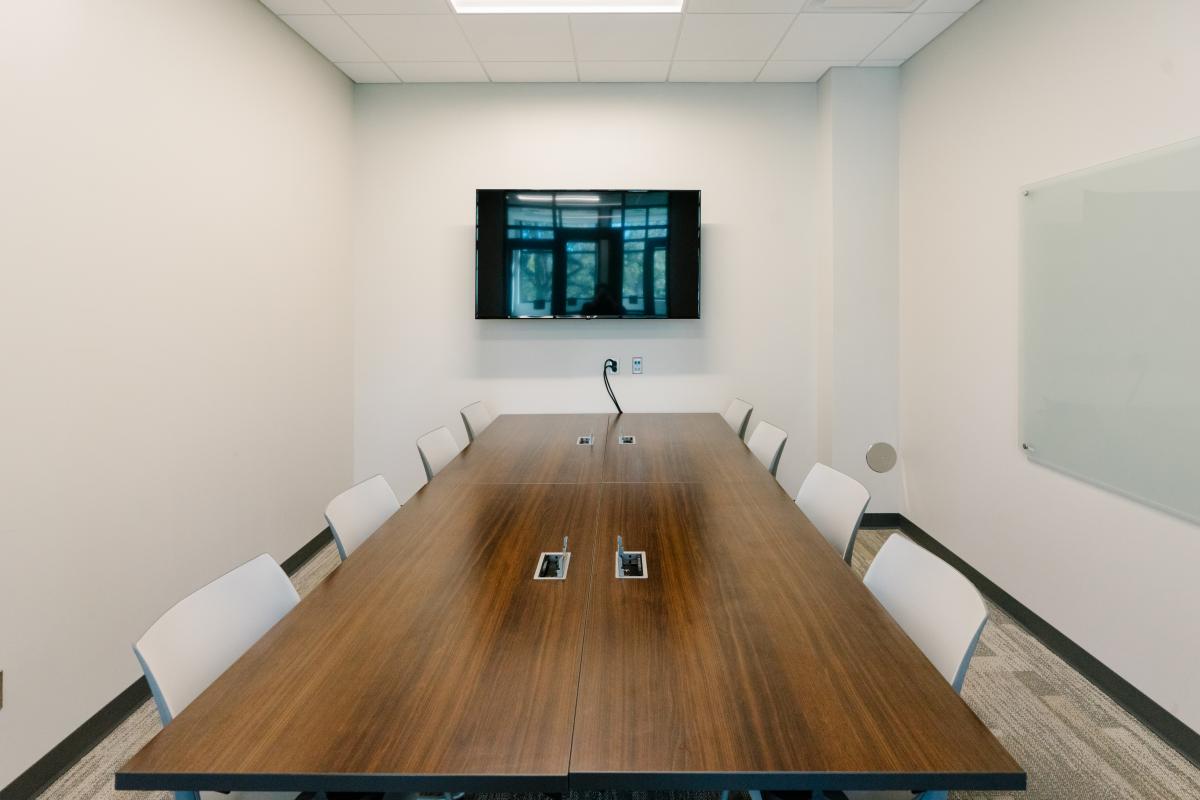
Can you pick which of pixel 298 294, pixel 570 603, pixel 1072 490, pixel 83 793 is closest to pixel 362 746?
pixel 570 603

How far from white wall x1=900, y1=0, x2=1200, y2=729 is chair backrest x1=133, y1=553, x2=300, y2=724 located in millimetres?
2937

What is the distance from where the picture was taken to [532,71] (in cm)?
430

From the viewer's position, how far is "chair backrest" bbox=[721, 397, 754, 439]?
3.88 metres


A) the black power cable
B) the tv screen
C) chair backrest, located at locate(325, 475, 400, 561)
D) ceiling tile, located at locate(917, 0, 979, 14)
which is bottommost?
chair backrest, located at locate(325, 475, 400, 561)

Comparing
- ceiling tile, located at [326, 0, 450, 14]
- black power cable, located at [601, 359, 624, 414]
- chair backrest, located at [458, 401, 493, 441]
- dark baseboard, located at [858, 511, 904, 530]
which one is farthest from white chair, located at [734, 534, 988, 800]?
ceiling tile, located at [326, 0, 450, 14]

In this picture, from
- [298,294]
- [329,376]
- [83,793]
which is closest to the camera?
[83,793]

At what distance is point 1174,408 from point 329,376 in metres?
4.42

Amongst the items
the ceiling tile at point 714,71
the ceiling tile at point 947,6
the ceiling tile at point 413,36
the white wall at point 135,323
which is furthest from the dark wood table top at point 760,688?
the ceiling tile at point 714,71

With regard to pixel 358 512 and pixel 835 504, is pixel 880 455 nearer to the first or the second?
pixel 835 504

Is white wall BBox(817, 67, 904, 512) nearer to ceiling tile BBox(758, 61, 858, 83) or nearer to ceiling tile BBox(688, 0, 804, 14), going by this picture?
ceiling tile BBox(758, 61, 858, 83)

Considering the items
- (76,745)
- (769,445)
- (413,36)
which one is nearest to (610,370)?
(769,445)

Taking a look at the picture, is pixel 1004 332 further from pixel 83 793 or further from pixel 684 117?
pixel 83 793

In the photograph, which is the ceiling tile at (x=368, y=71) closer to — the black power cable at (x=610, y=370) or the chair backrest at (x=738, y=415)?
the black power cable at (x=610, y=370)

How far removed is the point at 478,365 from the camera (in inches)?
184
